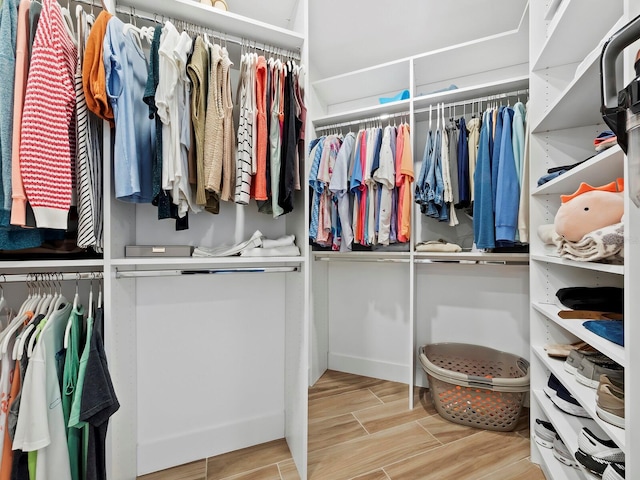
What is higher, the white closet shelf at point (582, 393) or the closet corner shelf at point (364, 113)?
the closet corner shelf at point (364, 113)

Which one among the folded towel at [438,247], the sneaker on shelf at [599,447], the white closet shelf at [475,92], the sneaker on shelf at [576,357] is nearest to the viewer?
the sneaker on shelf at [599,447]

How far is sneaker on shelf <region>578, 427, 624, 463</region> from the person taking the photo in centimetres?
89

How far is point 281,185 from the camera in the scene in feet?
4.05

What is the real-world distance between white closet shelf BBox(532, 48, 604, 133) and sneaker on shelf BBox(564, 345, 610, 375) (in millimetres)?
947

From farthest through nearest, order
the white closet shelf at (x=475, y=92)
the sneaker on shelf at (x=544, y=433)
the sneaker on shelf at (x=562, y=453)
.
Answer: the white closet shelf at (x=475, y=92) < the sneaker on shelf at (x=544, y=433) < the sneaker on shelf at (x=562, y=453)

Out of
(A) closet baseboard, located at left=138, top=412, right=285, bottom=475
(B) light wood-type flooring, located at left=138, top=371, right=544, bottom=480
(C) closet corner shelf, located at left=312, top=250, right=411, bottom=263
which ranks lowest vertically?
(B) light wood-type flooring, located at left=138, top=371, right=544, bottom=480

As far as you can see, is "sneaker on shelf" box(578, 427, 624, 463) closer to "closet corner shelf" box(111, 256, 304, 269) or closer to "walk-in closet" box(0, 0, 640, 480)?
"walk-in closet" box(0, 0, 640, 480)

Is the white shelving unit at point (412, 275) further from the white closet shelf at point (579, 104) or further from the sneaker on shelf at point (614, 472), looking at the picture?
the sneaker on shelf at point (614, 472)

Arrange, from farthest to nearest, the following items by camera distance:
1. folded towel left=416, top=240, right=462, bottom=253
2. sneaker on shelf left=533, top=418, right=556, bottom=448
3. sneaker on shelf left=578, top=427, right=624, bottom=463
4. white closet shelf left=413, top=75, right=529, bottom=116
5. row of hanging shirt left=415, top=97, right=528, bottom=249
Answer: folded towel left=416, top=240, right=462, bottom=253 < white closet shelf left=413, top=75, right=529, bottom=116 < row of hanging shirt left=415, top=97, right=528, bottom=249 < sneaker on shelf left=533, top=418, right=556, bottom=448 < sneaker on shelf left=578, top=427, right=624, bottom=463

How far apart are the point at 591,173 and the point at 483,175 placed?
579 mm

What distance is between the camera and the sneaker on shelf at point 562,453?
1.21 metres

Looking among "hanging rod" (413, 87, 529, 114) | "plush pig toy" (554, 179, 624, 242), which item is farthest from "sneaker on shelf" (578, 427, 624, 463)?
"hanging rod" (413, 87, 529, 114)

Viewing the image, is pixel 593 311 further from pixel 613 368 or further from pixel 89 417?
pixel 89 417

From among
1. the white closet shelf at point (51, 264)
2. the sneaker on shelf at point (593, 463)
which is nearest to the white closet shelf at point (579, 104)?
the sneaker on shelf at point (593, 463)
